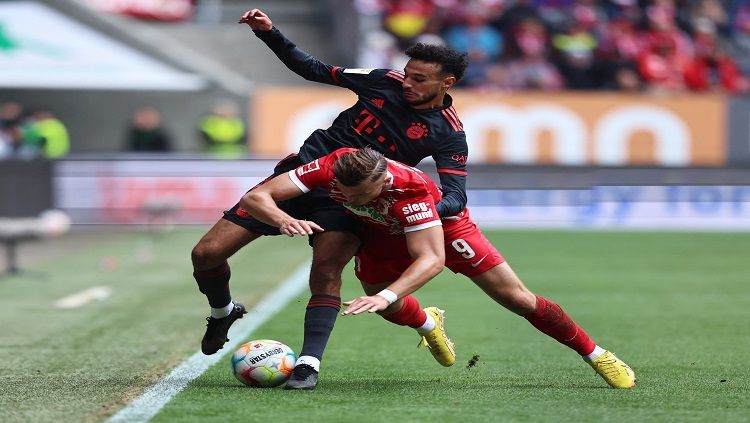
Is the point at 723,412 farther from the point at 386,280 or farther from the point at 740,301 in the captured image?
the point at 740,301

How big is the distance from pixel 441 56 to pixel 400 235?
1.04m

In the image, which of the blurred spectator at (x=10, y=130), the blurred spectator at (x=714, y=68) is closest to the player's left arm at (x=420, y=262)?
the blurred spectator at (x=10, y=130)

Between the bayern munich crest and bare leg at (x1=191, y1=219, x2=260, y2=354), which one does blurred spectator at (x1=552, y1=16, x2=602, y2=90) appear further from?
bare leg at (x1=191, y1=219, x2=260, y2=354)

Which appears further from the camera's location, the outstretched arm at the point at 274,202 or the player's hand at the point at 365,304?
the outstretched arm at the point at 274,202

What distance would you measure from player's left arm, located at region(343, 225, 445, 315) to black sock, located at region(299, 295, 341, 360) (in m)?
0.58

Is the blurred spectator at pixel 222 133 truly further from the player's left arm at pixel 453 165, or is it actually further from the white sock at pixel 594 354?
the white sock at pixel 594 354

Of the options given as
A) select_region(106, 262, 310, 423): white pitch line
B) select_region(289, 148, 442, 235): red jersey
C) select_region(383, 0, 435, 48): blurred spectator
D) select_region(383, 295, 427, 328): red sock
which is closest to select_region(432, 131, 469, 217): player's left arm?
select_region(289, 148, 442, 235): red jersey

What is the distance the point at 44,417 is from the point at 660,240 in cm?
1433

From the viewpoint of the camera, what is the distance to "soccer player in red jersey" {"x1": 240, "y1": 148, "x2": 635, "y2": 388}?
22.8 ft

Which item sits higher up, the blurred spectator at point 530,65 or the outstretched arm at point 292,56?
the outstretched arm at point 292,56

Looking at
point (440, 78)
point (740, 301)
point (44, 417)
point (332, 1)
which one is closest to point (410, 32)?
point (332, 1)

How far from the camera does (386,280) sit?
7.93 metres

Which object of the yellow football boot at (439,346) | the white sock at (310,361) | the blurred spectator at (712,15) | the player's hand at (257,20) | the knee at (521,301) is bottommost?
the yellow football boot at (439,346)

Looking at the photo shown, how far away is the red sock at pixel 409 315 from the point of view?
317 inches
